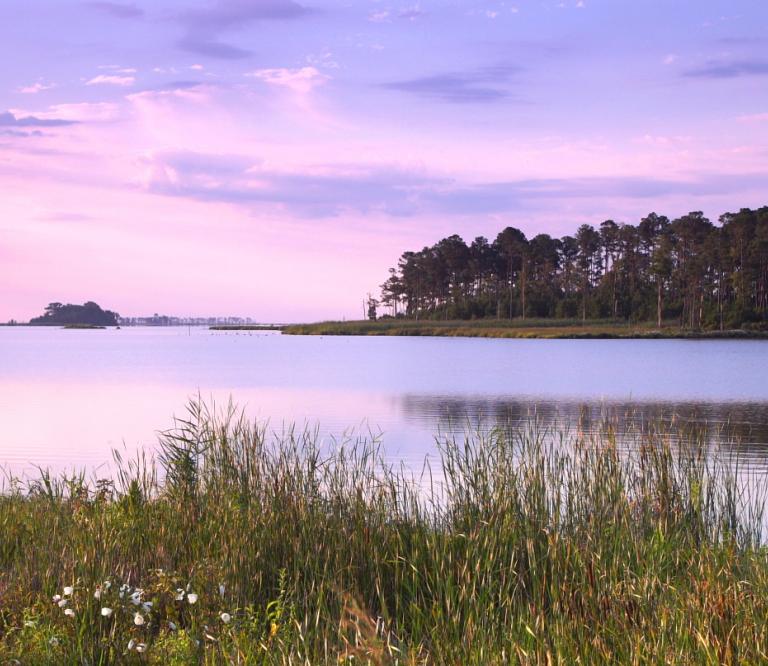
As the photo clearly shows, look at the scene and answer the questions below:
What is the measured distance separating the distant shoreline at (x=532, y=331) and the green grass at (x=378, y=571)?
82.5 metres

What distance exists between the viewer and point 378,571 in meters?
6.32

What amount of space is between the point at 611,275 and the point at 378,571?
108 metres

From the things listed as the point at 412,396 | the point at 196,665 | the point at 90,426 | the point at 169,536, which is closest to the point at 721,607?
the point at 196,665

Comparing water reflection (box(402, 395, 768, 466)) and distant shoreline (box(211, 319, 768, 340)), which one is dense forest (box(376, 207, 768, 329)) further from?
water reflection (box(402, 395, 768, 466))

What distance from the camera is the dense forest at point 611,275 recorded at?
9119 centimetres

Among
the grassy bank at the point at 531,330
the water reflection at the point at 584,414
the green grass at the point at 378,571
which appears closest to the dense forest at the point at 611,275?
the grassy bank at the point at 531,330

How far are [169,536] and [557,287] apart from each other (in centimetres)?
11739

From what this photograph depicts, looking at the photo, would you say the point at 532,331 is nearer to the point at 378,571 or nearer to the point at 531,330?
the point at 531,330

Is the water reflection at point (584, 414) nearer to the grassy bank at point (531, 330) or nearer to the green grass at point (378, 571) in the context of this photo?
the green grass at point (378, 571)

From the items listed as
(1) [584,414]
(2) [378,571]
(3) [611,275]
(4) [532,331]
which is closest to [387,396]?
(1) [584,414]

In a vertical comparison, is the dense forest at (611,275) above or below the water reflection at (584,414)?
above

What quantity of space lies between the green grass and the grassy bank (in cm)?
8249

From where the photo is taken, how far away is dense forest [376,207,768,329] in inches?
3590

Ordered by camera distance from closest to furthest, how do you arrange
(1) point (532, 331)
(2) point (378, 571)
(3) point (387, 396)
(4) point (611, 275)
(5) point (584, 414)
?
1. (2) point (378, 571)
2. (5) point (584, 414)
3. (3) point (387, 396)
4. (1) point (532, 331)
5. (4) point (611, 275)
